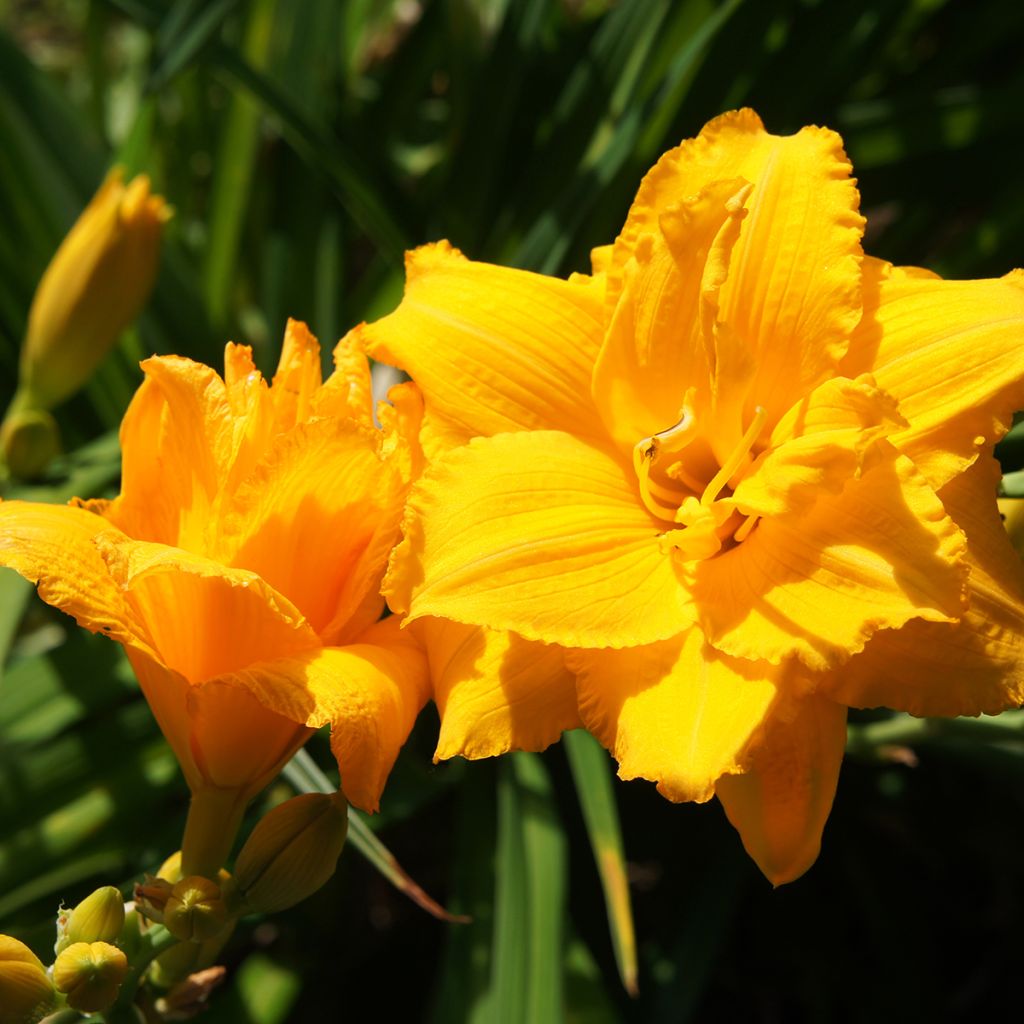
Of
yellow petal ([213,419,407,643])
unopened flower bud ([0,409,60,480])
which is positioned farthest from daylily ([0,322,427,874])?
unopened flower bud ([0,409,60,480])

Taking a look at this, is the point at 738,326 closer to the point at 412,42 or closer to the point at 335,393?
the point at 335,393

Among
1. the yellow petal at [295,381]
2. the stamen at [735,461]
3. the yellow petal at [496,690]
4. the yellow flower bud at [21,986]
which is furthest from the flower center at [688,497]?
the yellow flower bud at [21,986]

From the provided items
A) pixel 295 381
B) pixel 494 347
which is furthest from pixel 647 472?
pixel 295 381

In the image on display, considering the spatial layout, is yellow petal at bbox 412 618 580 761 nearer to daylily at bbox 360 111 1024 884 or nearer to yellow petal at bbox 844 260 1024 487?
daylily at bbox 360 111 1024 884

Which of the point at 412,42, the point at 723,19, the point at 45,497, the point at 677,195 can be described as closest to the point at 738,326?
the point at 677,195

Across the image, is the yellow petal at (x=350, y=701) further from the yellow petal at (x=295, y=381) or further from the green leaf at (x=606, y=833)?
the green leaf at (x=606, y=833)

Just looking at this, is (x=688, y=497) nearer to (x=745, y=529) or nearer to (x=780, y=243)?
(x=745, y=529)
